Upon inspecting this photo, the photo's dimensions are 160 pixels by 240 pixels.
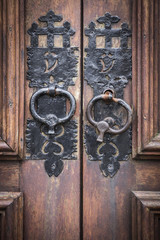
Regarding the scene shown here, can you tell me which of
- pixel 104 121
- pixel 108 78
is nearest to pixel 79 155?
pixel 104 121

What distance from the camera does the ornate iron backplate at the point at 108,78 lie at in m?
0.71

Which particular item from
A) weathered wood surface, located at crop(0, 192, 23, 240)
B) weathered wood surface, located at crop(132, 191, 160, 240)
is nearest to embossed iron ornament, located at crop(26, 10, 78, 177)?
weathered wood surface, located at crop(0, 192, 23, 240)

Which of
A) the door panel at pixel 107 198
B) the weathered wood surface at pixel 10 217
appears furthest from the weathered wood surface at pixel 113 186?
the weathered wood surface at pixel 10 217

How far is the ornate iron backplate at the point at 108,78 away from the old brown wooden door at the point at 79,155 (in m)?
0.01

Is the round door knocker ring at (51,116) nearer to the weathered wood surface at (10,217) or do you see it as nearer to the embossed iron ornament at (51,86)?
the embossed iron ornament at (51,86)

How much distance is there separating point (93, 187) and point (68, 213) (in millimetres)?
111

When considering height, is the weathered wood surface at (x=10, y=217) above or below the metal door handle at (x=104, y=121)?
below

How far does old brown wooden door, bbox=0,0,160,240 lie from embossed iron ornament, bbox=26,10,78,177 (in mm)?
15

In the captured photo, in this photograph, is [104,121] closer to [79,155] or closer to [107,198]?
[79,155]

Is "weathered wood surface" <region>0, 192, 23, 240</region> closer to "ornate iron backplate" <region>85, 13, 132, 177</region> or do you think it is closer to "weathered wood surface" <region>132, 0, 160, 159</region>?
"ornate iron backplate" <region>85, 13, 132, 177</region>

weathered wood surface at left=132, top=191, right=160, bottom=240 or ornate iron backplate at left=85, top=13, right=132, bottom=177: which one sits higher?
ornate iron backplate at left=85, top=13, right=132, bottom=177

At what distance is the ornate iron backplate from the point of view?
71 cm

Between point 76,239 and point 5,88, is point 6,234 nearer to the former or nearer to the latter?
point 76,239

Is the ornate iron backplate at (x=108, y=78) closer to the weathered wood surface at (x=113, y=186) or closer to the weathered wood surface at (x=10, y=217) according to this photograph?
the weathered wood surface at (x=113, y=186)
